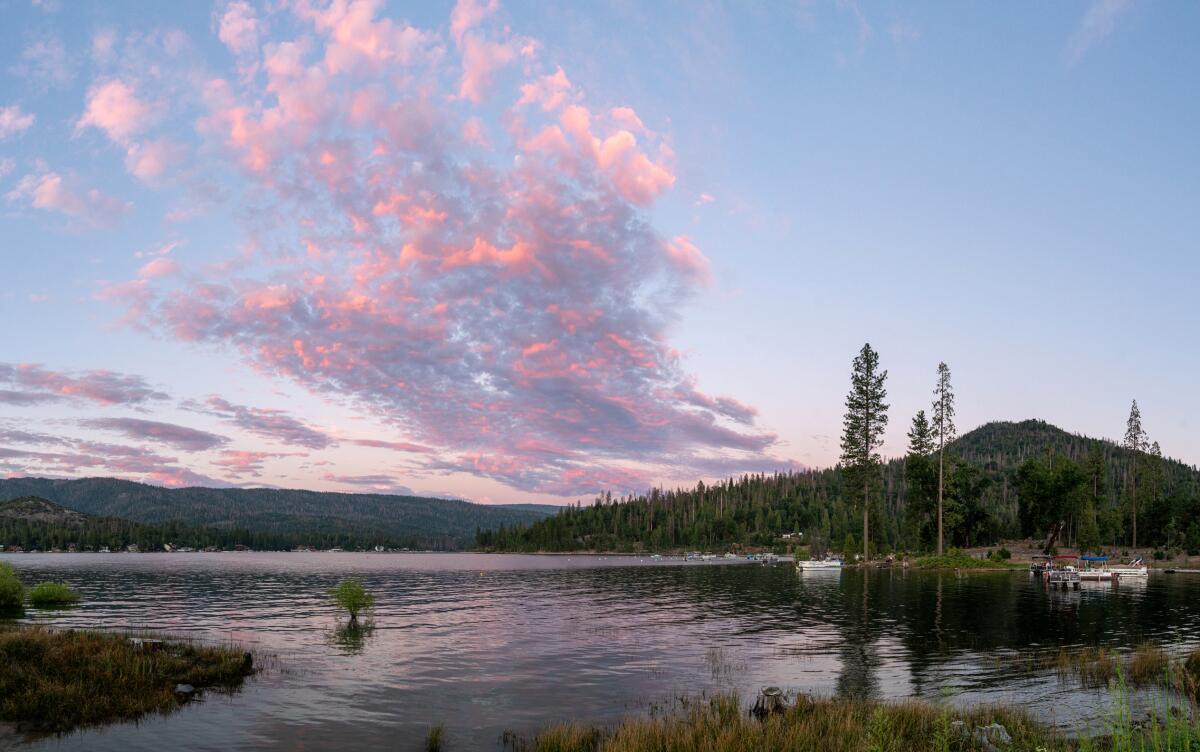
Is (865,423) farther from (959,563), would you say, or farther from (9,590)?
(9,590)

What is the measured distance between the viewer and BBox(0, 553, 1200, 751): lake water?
84.7ft

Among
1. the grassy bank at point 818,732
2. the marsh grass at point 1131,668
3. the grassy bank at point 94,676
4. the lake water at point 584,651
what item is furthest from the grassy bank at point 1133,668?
the grassy bank at point 94,676

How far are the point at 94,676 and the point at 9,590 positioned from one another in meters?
45.5

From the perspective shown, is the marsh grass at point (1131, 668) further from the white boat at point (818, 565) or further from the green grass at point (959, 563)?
the white boat at point (818, 565)

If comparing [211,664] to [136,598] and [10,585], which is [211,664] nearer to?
[10,585]

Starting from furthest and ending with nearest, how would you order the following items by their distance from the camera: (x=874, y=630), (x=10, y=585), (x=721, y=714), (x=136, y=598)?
1. (x=136, y=598)
2. (x=10, y=585)
3. (x=874, y=630)
4. (x=721, y=714)

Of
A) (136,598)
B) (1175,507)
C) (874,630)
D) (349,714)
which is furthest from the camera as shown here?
(1175,507)

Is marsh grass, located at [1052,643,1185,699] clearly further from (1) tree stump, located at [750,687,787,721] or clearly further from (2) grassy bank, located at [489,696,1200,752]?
(1) tree stump, located at [750,687,787,721]

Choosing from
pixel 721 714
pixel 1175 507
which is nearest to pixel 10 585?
pixel 721 714

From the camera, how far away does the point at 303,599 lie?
272ft

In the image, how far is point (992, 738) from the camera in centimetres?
1891

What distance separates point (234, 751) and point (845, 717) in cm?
1870

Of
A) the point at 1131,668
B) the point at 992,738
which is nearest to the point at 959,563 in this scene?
the point at 1131,668

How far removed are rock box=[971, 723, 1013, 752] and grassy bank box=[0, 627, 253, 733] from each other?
27.2 meters
